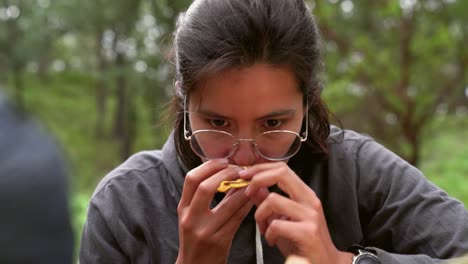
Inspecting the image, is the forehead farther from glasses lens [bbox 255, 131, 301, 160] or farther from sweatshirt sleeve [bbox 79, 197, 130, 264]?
sweatshirt sleeve [bbox 79, 197, 130, 264]

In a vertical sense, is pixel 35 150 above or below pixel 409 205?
above

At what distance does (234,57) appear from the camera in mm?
1726

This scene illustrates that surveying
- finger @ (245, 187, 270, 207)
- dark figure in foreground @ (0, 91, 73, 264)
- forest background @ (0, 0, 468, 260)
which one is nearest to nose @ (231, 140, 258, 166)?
finger @ (245, 187, 270, 207)

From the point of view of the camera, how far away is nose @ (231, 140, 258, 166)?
179 centimetres

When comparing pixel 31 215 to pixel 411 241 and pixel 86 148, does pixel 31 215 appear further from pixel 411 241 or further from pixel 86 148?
pixel 86 148

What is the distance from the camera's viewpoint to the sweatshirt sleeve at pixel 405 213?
1843 mm

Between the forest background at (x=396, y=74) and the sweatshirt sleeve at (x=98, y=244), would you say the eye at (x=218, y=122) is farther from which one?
the sweatshirt sleeve at (x=98, y=244)

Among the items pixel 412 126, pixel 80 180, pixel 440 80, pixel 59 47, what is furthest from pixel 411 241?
pixel 59 47

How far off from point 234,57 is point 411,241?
887mm

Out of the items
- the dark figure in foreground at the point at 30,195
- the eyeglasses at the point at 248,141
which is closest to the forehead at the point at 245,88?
the eyeglasses at the point at 248,141

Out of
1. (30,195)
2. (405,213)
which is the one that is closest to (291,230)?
(405,213)

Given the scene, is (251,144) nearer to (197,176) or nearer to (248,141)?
(248,141)

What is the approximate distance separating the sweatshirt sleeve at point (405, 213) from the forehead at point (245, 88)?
50 centimetres

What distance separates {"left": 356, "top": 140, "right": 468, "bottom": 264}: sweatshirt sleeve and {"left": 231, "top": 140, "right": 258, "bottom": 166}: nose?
48 centimetres
